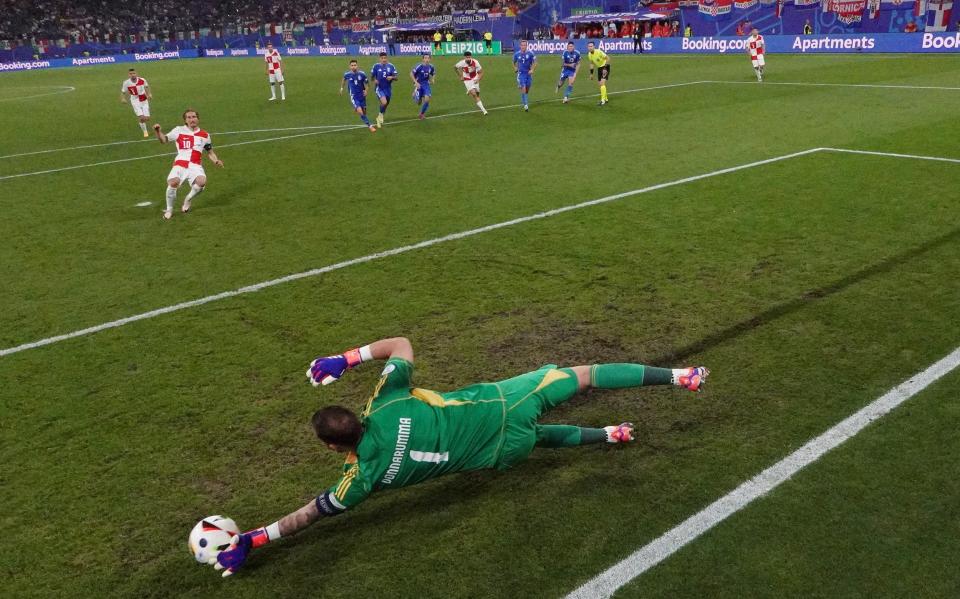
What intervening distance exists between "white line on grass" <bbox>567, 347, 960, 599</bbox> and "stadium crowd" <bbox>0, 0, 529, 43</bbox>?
65.2 m

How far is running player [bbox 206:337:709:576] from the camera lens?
4324 mm

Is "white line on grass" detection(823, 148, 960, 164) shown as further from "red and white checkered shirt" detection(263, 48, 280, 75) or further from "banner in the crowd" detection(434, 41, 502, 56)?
"banner in the crowd" detection(434, 41, 502, 56)

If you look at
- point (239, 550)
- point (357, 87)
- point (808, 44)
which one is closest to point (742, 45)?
point (808, 44)

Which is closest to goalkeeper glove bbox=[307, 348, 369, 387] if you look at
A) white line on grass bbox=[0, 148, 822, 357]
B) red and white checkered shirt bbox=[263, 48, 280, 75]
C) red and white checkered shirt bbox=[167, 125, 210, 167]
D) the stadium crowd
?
white line on grass bbox=[0, 148, 822, 357]

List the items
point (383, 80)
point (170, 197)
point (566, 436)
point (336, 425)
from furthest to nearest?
point (383, 80) → point (170, 197) → point (566, 436) → point (336, 425)

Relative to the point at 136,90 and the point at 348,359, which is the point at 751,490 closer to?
the point at 348,359

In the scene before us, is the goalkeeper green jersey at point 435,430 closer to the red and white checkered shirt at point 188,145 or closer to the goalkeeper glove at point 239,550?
the goalkeeper glove at point 239,550

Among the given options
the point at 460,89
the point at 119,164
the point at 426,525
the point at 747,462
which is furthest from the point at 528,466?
the point at 460,89

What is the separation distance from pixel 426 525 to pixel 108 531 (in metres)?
2.04

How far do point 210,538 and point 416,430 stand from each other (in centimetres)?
134

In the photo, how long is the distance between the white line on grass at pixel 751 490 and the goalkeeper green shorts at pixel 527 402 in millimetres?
926

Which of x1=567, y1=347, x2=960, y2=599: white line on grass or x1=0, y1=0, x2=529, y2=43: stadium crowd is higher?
x1=0, y1=0, x2=529, y2=43: stadium crowd

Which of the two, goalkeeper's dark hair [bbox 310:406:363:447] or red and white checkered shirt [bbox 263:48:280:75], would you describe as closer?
goalkeeper's dark hair [bbox 310:406:363:447]

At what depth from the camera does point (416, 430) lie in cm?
443
